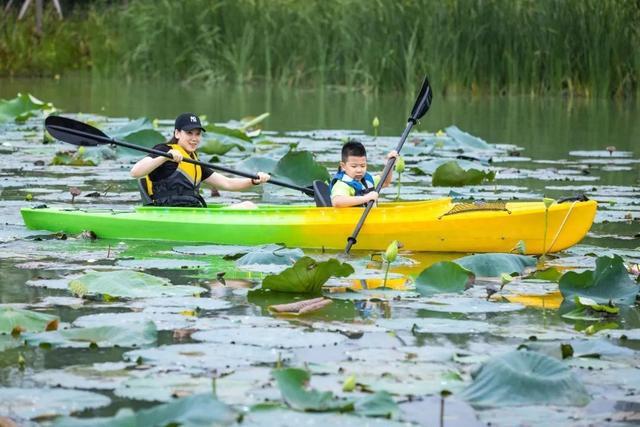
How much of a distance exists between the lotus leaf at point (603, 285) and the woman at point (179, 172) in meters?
2.41

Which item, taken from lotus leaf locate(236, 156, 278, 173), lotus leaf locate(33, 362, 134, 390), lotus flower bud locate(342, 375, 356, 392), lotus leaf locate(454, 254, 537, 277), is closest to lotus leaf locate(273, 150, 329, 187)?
lotus leaf locate(236, 156, 278, 173)

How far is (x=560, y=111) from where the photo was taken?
15930 mm

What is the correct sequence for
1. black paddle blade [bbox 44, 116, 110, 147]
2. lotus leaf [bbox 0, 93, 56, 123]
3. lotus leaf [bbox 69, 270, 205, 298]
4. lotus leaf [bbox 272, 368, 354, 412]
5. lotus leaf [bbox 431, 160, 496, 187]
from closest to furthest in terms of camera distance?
1. lotus leaf [bbox 272, 368, 354, 412]
2. lotus leaf [bbox 69, 270, 205, 298]
3. black paddle blade [bbox 44, 116, 110, 147]
4. lotus leaf [bbox 431, 160, 496, 187]
5. lotus leaf [bbox 0, 93, 56, 123]

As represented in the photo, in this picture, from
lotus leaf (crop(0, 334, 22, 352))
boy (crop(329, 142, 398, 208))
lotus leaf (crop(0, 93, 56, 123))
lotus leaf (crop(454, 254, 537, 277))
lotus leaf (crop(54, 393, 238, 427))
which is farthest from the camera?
lotus leaf (crop(0, 93, 56, 123))

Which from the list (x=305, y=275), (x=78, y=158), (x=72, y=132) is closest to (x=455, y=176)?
(x=72, y=132)

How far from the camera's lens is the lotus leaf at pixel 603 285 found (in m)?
5.38

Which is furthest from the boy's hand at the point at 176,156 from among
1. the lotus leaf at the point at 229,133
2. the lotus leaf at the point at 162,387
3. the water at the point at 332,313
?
the lotus leaf at the point at 229,133

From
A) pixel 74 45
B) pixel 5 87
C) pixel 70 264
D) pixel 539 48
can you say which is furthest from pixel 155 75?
pixel 70 264

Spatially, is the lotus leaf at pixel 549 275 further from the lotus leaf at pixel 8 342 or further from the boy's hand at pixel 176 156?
the lotus leaf at pixel 8 342

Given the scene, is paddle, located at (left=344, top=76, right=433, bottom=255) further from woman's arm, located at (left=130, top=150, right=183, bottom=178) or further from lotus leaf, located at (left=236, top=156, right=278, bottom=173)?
lotus leaf, located at (left=236, top=156, right=278, bottom=173)

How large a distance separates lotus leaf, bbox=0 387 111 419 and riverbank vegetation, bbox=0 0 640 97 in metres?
13.1

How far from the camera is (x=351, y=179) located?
7.32 m

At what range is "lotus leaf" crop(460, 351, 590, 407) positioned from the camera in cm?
383

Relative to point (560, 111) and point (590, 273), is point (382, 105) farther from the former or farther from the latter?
point (590, 273)
